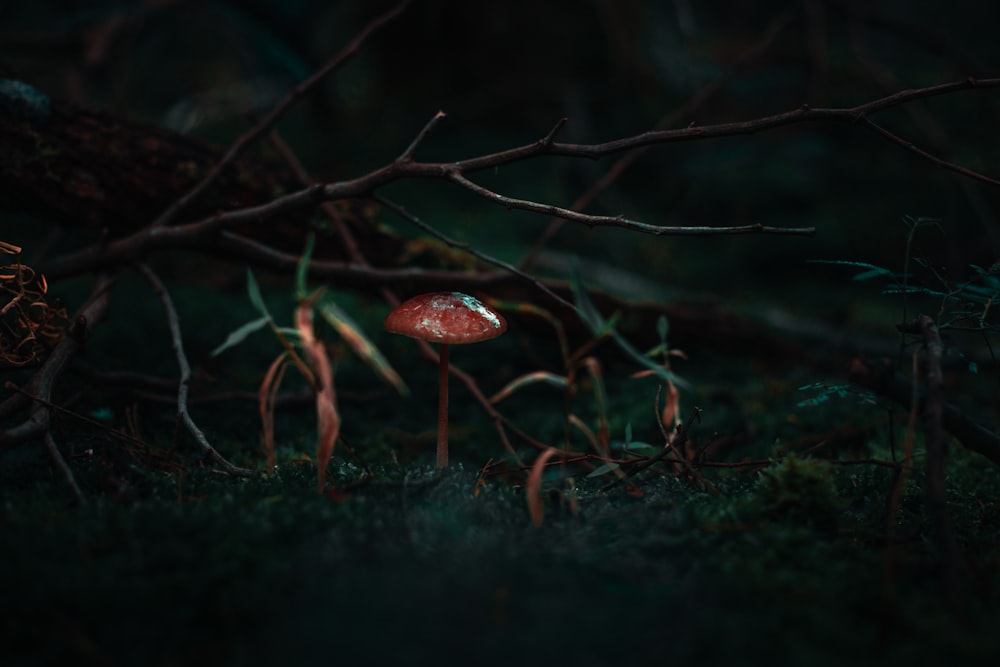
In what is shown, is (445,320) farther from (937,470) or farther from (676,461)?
(937,470)

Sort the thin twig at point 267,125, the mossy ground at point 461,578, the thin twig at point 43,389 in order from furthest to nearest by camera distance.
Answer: the thin twig at point 267,125 → the thin twig at point 43,389 → the mossy ground at point 461,578

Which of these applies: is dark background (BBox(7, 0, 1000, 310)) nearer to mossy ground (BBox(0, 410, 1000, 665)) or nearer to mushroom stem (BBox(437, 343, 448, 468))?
mushroom stem (BBox(437, 343, 448, 468))

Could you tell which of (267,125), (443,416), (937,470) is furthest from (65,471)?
(937,470)

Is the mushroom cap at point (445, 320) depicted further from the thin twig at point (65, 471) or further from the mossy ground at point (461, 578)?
the thin twig at point (65, 471)

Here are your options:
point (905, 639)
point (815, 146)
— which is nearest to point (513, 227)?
point (815, 146)

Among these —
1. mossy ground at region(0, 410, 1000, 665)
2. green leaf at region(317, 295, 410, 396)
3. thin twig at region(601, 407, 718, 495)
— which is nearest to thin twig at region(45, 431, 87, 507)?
mossy ground at region(0, 410, 1000, 665)

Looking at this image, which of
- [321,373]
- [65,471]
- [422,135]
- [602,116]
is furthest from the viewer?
[602,116]

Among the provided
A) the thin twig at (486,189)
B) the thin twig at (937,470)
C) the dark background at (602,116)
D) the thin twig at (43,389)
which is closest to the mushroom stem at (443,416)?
the thin twig at (486,189)

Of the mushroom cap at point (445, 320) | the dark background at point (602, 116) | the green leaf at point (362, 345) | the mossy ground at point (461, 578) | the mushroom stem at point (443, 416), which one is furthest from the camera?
the dark background at point (602, 116)

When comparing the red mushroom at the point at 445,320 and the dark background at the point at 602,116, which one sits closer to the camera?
the red mushroom at the point at 445,320
